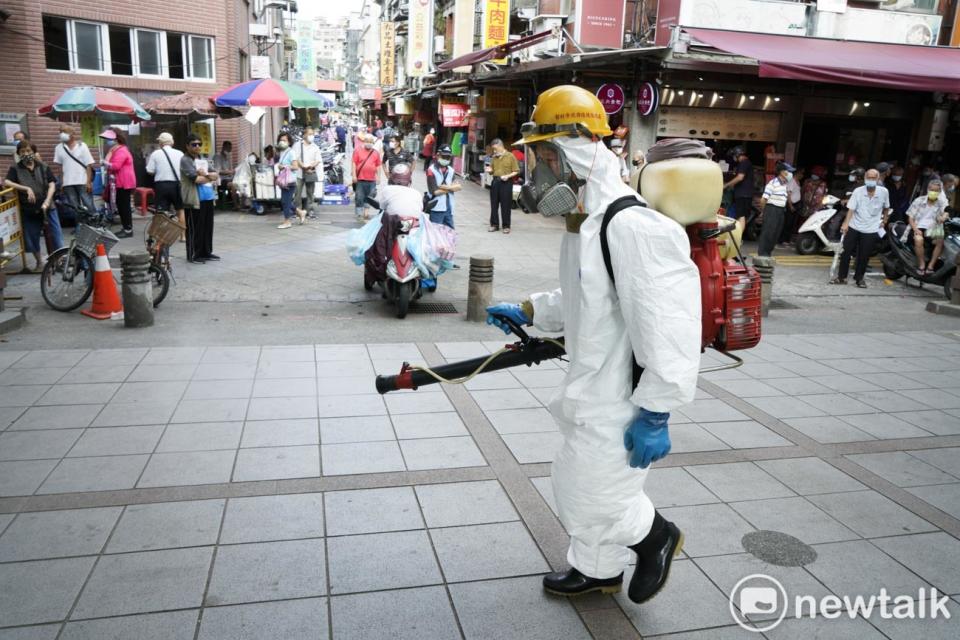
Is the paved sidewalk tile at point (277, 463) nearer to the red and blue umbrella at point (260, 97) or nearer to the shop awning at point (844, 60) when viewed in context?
the shop awning at point (844, 60)

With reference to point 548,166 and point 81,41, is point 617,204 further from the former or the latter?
point 81,41

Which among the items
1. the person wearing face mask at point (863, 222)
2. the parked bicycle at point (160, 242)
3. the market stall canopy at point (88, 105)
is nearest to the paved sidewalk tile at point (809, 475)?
the parked bicycle at point (160, 242)

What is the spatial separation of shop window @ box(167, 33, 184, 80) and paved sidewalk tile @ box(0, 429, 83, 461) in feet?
46.7

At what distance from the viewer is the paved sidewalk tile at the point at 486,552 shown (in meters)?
3.38

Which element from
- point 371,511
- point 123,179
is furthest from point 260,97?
point 371,511

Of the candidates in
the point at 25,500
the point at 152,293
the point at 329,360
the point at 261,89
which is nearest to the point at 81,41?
the point at 261,89

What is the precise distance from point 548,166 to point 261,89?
12443 mm

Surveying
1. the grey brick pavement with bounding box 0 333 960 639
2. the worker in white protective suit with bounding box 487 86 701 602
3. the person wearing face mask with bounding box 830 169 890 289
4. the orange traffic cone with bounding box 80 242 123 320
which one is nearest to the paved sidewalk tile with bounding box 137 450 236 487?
the grey brick pavement with bounding box 0 333 960 639

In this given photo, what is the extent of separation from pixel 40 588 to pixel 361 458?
5.99ft

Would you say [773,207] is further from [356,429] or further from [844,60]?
[356,429]

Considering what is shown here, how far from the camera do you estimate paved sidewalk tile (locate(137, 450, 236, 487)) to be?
4.11 metres

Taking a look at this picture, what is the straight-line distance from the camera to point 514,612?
10.2 feet

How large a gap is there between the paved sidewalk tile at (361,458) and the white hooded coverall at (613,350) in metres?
1.66

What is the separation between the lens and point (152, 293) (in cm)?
775
